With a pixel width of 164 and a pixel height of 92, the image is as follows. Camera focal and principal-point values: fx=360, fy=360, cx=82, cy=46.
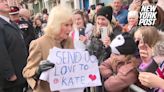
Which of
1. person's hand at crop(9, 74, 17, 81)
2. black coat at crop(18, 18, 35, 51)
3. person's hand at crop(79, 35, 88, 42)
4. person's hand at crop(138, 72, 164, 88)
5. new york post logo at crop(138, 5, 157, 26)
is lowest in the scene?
black coat at crop(18, 18, 35, 51)

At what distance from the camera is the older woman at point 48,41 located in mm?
3510

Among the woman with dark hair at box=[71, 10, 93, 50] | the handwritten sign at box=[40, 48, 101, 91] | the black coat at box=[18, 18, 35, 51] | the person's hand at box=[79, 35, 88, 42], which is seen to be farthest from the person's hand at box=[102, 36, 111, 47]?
the black coat at box=[18, 18, 35, 51]

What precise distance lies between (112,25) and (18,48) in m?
1.42

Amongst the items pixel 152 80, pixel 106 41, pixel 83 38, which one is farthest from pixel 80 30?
pixel 152 80

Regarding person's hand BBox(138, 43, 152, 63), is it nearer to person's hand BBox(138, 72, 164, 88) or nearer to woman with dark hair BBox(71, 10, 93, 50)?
person's hand BBox(138, 72, 164, 88)

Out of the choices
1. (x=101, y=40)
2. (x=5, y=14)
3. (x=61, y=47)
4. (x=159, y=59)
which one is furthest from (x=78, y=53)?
(x=5, y=14)

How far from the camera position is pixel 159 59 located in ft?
9.93

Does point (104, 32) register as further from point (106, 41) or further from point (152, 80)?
point (152, 80)

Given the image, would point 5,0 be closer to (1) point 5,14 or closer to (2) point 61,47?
(1) point 5,14

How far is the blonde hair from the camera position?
3492 mm

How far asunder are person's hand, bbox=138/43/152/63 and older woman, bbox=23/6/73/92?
0.72 m

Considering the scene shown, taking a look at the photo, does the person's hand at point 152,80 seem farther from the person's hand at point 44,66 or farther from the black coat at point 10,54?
the black coat at point 10,54

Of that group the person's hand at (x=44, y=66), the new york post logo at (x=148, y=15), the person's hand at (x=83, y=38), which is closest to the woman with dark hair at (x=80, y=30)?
the person's hand at (x=83, y=38)

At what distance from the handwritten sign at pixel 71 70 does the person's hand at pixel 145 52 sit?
0.51 meters
